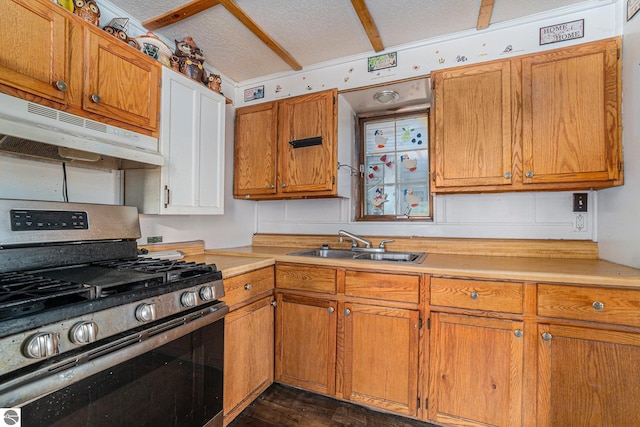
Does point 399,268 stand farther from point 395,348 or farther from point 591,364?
point 591,364

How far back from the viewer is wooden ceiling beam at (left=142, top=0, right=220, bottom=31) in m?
1.68

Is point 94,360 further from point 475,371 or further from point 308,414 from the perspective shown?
point 475,371

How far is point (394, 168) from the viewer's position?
97.1 inches

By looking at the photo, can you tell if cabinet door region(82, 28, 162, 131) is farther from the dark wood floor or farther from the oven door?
the dark wood floor

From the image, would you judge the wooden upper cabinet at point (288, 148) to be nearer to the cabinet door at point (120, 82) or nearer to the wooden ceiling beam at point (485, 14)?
the cabinet door at point (120, 82)

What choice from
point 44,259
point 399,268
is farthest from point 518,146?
point 44,259

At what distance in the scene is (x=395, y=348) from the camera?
1652mm

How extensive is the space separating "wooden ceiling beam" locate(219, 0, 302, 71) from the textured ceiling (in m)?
0.03

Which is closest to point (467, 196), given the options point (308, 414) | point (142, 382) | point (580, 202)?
point (580, 202)

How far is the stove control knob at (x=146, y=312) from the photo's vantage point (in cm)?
99

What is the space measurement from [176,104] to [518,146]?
2.01m

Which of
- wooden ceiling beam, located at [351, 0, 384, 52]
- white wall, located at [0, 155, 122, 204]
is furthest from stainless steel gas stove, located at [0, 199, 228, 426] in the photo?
wooden ceiling beam, located at [351, 0, 384, 52]

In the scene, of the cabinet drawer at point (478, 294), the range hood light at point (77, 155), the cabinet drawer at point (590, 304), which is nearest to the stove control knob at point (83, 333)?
the range hood light at point (77, 155)

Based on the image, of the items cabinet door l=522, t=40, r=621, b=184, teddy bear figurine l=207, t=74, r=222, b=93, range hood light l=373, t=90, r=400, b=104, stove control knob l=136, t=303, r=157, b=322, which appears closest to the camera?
stove control knob l=136, t=303, r=157, b=322
